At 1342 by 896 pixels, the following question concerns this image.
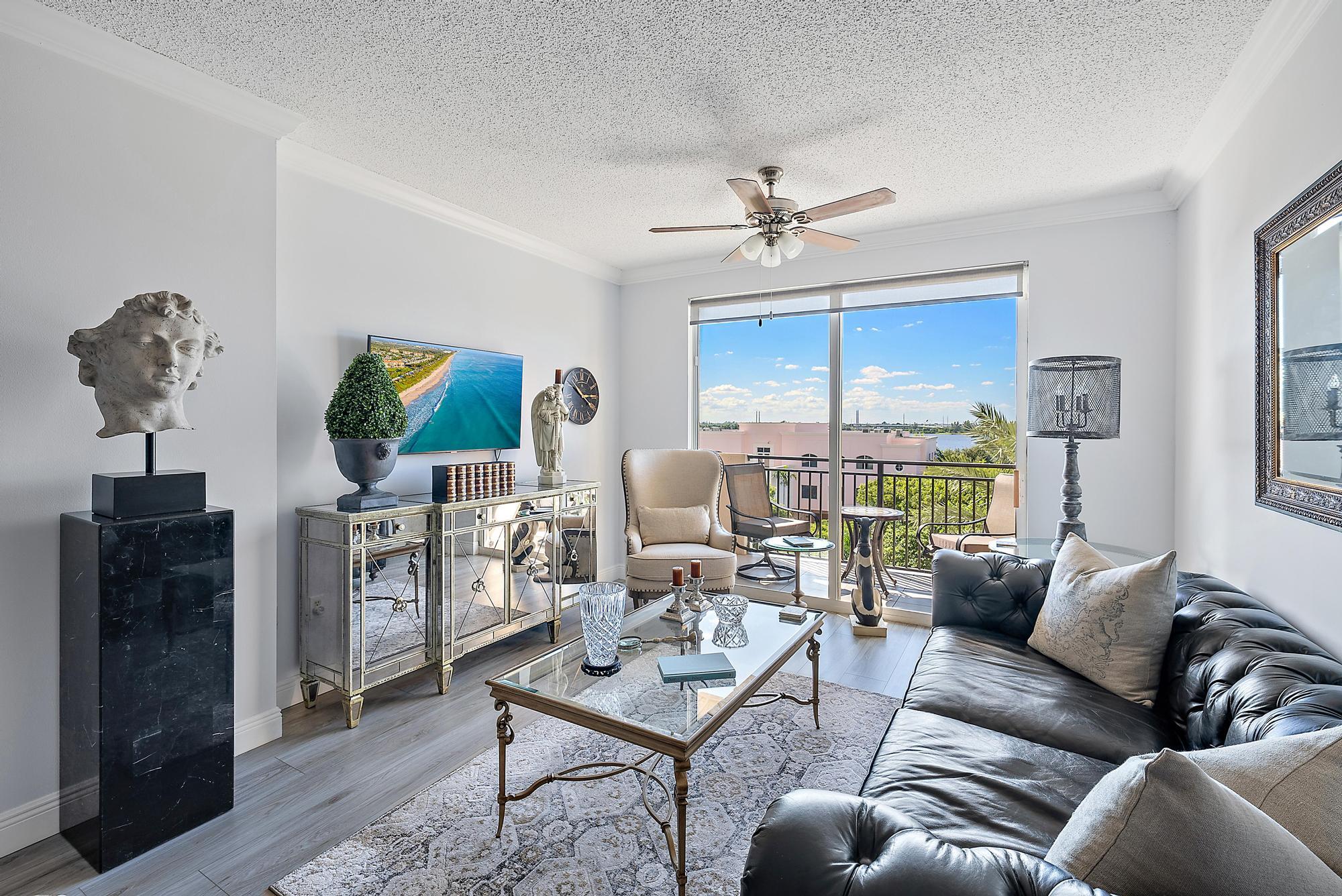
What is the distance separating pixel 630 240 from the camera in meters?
4.29

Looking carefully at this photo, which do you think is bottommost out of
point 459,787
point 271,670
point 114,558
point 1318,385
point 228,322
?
point 459,787

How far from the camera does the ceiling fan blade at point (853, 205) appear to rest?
2.49m

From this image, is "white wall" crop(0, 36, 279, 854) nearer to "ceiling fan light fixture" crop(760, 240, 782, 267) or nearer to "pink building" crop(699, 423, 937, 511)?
"ceiling fan light fixture" crop(760, 240, 782, 267)

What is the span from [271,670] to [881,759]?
2.46 meters

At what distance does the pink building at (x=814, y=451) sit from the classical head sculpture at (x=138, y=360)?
359 cm

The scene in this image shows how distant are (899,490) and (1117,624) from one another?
2.88 m

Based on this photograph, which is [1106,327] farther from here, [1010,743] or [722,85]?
[1010,743]

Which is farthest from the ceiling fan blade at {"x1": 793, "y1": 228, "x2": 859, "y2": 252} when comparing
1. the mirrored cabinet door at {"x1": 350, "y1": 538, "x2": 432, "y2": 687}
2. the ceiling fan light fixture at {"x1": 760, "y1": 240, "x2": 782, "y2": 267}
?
the mirrored cabinet door at {"x1": 350, "y1": 538, "x2": 432, "y2": 687}

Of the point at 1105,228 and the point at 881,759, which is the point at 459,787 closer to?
the point at 881,759

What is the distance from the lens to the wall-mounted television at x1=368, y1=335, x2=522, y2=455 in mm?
3299

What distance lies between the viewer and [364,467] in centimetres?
274

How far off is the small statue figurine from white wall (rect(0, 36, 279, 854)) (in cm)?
160

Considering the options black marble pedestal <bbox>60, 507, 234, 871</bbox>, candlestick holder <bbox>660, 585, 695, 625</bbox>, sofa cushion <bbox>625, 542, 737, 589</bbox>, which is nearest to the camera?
black marble pedestal <bbox>60, 507, 234, 871</bbox>

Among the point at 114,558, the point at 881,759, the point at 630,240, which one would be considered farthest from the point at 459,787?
the point at 630,240
